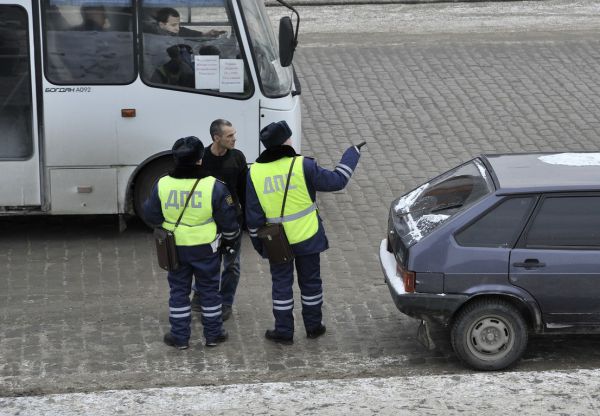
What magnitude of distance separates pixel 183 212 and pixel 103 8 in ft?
10.2

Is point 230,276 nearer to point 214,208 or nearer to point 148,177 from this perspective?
point 214,208

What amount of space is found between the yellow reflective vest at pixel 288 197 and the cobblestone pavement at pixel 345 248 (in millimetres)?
917

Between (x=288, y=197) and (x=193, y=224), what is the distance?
693 millimetres

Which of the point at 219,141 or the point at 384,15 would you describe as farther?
the point at 384,15

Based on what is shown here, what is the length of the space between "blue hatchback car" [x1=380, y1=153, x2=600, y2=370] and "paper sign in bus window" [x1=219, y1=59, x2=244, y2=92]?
10.8ft

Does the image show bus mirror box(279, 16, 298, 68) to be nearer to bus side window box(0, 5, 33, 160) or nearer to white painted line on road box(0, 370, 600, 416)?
bus side window box(0, 5, 33, 160)

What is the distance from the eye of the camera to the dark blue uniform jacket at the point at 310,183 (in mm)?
8562

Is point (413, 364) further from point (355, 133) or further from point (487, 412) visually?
point (355, 133)

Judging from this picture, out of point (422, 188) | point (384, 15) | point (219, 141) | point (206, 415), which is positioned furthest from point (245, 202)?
point (384, 15)

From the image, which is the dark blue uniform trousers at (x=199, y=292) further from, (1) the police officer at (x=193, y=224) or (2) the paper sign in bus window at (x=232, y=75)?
(2) the paper sign in bus window at (x=232, y=75)

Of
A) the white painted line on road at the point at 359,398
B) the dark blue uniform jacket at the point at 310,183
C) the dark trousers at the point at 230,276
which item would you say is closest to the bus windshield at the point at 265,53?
the dark trousers at the point at 230,276

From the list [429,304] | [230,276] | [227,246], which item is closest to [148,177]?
[230,276]

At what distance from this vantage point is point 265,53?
36.8 feet

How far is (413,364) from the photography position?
8.70m
